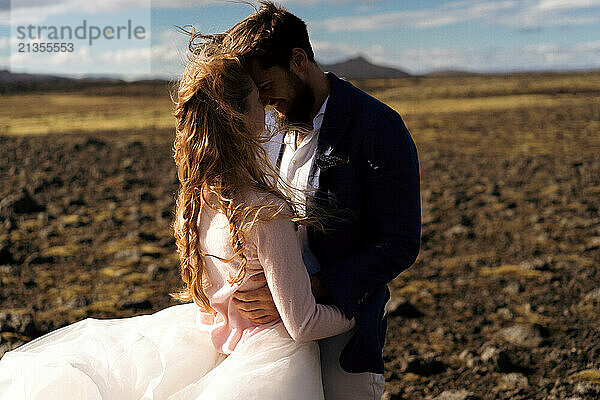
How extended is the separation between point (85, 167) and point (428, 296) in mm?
8459

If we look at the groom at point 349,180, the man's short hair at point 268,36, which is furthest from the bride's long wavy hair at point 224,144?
the groom at point 349,180

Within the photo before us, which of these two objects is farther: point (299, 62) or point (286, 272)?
point (299, 62)

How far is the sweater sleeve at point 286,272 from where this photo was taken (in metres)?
2.21

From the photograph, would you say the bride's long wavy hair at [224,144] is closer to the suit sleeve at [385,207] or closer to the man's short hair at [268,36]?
the man's short hair at [268,36]

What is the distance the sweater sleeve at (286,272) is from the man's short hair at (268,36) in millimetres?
578

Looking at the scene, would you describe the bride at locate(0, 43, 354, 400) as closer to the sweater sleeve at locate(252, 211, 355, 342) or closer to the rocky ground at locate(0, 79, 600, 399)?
the sweater sleeve at locate(252, 211, 355, 342)

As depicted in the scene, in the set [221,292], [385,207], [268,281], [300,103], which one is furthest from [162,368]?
[300,103]

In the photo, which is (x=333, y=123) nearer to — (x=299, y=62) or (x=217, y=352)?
(x=299, y=62)

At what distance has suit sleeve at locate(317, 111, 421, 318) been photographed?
98.3 inches

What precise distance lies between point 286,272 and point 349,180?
49 centimetres

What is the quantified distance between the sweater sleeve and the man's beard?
0.57 m

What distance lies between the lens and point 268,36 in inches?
95.2

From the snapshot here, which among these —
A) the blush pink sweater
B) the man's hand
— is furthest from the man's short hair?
the man's hand

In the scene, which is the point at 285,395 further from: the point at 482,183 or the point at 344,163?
the point at 482,183
